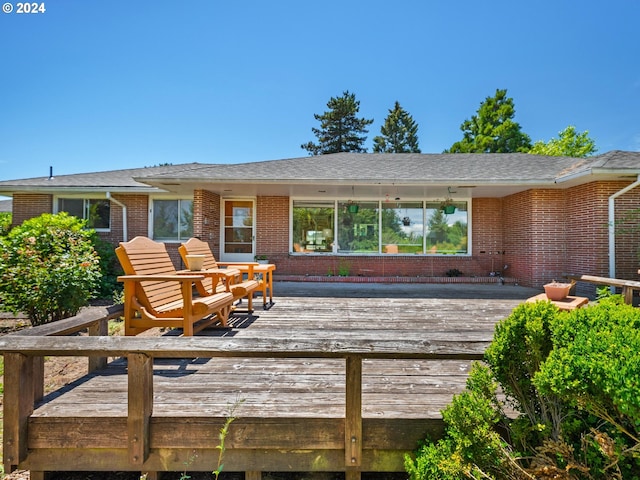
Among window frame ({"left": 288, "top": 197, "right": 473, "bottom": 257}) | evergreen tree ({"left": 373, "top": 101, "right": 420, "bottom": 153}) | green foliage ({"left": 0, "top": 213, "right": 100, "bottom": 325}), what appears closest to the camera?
green foliage ({"left": 0, "top": 213, "right": 100, "bottom": 325})

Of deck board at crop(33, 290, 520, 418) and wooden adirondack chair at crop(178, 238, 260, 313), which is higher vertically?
wooden adirondack chair at crop(178, 238, 260, 313)

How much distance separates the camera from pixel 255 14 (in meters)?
9.02

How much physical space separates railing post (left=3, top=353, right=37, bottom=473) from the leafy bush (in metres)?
2.19

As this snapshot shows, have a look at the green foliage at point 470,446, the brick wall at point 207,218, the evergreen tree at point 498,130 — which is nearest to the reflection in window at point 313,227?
the brick wall at point 207,218

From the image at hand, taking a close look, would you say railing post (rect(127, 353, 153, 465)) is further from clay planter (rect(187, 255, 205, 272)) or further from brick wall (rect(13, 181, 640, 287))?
brick wall (rect(13, 181, 640, 287))

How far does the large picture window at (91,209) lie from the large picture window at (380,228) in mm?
6145

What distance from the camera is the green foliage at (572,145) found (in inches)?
1009

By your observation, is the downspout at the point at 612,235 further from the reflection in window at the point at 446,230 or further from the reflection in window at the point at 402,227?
the reflection in window at the point at 402,227

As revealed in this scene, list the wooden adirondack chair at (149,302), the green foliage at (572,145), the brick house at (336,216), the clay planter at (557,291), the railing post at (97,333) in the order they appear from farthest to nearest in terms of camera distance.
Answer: the green foliage at (572,145)
the brick house at (336,216)
the clay planter at (557,291)
the wooden adirondack chair at (149,302)
the railing post at (97,333)

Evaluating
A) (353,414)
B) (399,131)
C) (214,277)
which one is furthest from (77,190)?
(399,131)

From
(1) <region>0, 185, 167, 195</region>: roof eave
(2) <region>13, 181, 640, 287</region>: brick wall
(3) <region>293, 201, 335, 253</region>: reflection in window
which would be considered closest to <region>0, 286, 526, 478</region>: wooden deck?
(2) <region>13, 181, 640, 287</region>: brick wall

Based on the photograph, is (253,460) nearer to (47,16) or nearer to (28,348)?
(28,348)

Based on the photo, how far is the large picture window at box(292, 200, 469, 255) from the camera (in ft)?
33.0

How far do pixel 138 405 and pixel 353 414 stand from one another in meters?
1.21
